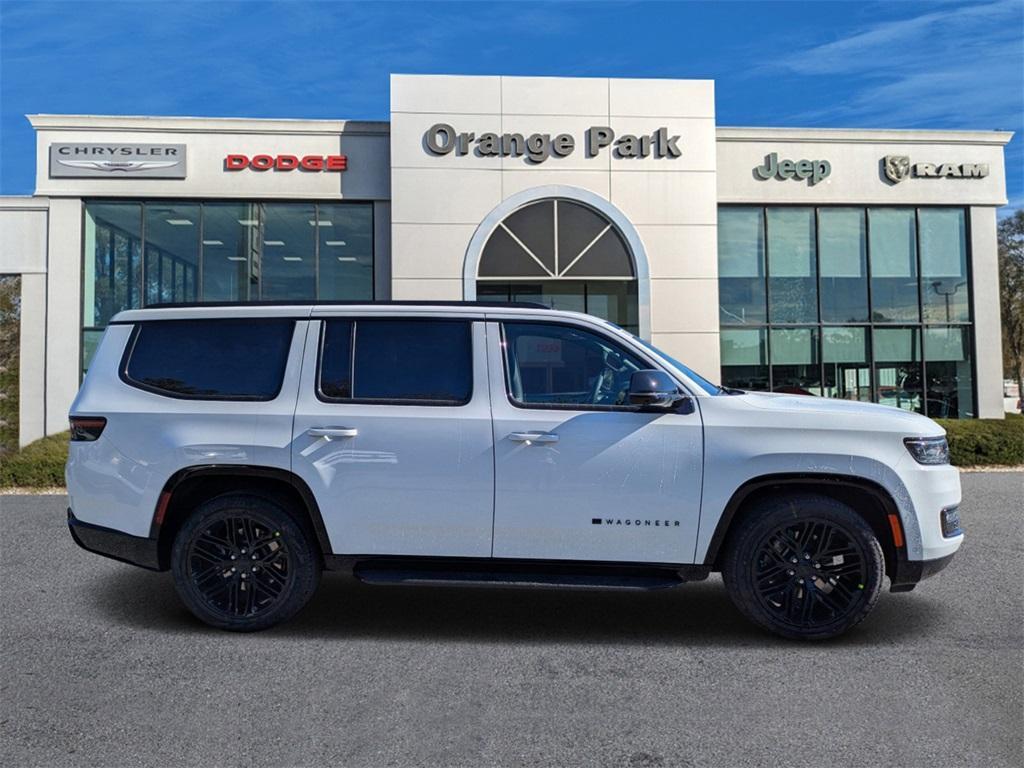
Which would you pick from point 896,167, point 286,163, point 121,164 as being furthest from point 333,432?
point 896,167

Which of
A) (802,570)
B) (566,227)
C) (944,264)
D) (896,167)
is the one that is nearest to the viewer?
(802,570)

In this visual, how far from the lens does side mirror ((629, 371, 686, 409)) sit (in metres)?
4.22

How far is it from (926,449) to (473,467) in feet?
8.31

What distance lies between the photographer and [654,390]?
13.9 feet

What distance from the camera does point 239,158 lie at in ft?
55.4

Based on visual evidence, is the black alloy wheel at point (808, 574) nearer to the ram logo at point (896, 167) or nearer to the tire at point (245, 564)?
the tire at point (245, 564)

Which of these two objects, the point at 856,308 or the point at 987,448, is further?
the point at 856,308

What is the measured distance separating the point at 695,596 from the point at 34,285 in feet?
56.4

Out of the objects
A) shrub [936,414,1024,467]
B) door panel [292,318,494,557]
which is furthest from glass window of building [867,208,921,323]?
door panel [292,318,494,557]

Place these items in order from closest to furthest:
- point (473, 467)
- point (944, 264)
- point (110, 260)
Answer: point (473, 467) < point (110, 260) < point (944, 264)

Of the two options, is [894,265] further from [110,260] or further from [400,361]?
[110,260]

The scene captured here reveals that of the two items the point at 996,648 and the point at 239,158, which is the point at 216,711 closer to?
the point at 996,648

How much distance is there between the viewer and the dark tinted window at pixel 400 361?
463 centimetres

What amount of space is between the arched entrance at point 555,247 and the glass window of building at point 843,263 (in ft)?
16.0
